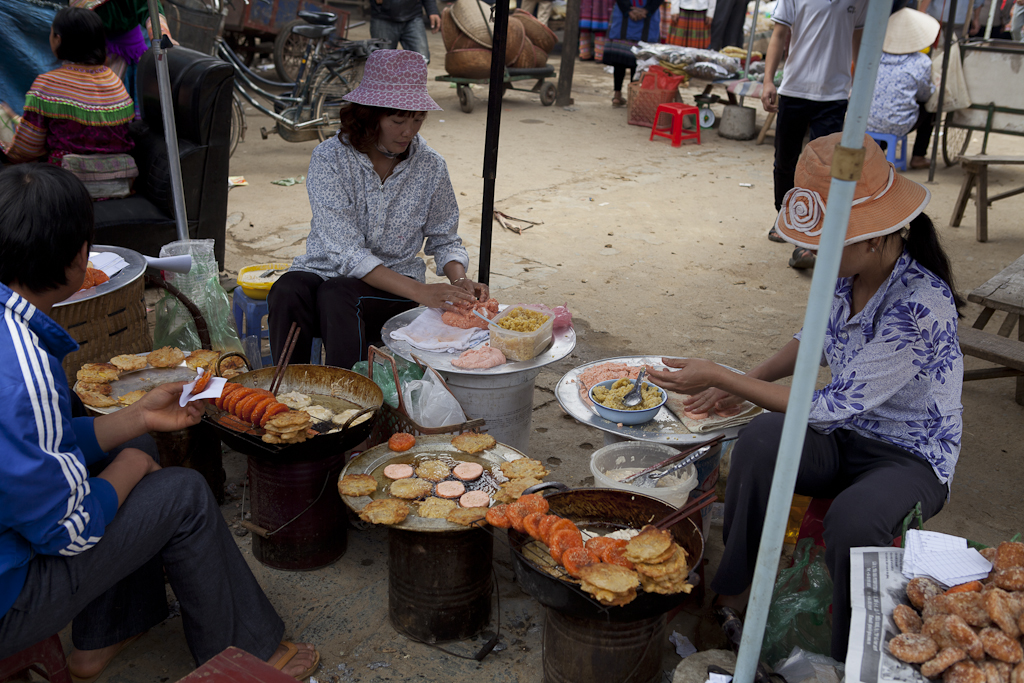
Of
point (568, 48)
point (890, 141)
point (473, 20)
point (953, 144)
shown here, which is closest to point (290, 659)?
point (890, 141)

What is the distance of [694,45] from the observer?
47.6ft

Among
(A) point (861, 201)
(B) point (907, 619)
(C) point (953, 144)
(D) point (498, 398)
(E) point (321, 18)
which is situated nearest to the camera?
(B) point (907, 619)

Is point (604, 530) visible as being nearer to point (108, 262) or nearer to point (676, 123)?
point (108, 262)

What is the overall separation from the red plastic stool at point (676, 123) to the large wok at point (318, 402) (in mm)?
8432

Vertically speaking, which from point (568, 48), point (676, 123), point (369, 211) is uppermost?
point (568, 48)

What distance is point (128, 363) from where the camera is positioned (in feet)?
10.1

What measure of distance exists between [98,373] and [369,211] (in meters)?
1.31

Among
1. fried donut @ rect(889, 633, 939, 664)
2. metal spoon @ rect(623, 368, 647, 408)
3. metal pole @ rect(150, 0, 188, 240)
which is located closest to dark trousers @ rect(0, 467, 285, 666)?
metal spoon @ rect(623, 368, 647, 408)

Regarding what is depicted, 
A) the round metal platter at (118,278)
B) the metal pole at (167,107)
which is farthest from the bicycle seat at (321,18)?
the round metal platter at (118,278)

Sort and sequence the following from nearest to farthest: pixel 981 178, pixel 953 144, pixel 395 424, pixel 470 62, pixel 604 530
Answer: pixel 604 530, pixel 395 424, pixel 981 178, pixel 953 144, pixel 470 62

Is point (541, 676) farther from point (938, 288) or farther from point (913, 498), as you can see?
point (938, 288)

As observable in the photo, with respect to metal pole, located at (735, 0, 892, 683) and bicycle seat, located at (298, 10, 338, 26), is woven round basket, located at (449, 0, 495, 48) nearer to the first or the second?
bicycle seat, located at (298, 10, 338, 26)

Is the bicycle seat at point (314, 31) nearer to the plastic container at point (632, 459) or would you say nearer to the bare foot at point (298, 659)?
the plastic container at point (632, 459)

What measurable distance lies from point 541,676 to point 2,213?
200 centimetres
